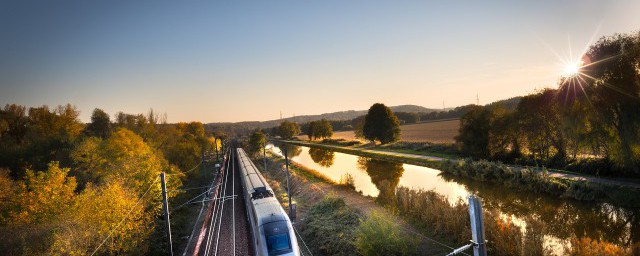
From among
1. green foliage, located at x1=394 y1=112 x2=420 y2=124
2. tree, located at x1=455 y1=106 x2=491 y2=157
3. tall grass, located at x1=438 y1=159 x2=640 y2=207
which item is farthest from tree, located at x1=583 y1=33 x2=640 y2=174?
green foliage, located at x1=394 y1=112 x2=420 y2=124

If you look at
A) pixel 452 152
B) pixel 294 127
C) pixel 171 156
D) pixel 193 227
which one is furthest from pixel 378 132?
pixel 294 127

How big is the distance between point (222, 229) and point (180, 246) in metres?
2.87

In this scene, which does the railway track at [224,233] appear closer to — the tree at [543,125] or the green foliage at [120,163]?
the green foliage at [120,163]

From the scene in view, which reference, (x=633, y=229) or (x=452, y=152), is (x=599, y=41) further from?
(x=452, y=152)

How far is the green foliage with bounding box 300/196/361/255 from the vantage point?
50.6 feet

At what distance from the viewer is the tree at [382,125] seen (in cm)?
6431

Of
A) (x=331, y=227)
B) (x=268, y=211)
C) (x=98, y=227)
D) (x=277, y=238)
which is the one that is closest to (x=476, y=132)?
(x=331, y=227)

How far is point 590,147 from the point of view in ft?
83.3

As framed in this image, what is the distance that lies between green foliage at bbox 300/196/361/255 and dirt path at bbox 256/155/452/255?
1267mm

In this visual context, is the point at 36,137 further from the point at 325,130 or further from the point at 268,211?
the point at 325,130

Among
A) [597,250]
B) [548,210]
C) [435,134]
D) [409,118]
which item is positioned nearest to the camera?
[597,250]

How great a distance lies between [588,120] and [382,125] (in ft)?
134

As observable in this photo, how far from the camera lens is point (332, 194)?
23.6 m

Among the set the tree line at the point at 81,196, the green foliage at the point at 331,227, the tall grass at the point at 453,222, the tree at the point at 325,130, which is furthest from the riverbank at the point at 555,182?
the tree at the point at 325,130
